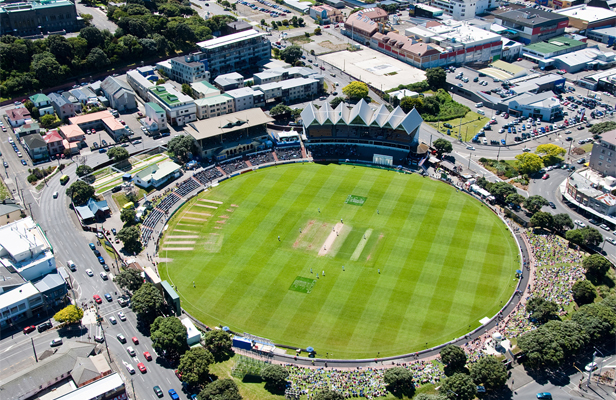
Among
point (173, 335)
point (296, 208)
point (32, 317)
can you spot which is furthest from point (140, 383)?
point (296, 208)

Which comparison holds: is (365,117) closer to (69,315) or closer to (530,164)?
(530,164)

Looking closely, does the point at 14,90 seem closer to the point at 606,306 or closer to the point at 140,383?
the point at 140,383

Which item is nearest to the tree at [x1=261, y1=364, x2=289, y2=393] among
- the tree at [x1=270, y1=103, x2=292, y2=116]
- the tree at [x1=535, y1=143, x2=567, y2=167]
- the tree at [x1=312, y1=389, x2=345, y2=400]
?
the tree at [x1=312, y1=389, x2=345, y2=400]

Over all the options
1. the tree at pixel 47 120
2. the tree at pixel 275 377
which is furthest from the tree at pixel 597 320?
the tree at pixel 47 120

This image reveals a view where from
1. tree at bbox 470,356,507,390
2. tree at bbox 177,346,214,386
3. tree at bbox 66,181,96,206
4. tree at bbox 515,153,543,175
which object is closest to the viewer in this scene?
tree at bbox 470,356,507,390

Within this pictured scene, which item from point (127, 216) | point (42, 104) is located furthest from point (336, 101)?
point (42, 104)

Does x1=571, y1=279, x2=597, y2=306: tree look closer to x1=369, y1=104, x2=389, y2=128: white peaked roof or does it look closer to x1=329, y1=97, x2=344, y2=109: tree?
x1=369, y1=104, x2=389, y2=128: white peaked roof
